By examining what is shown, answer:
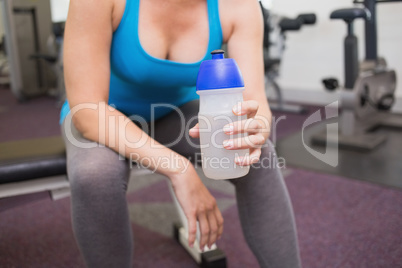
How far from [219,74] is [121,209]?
1.08 feet

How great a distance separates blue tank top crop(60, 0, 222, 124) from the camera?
2.15 ft

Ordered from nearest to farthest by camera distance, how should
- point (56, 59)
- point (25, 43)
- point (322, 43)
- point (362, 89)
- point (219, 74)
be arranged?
point (219, 74), point (362, 89), point (322, 43), point (56, 59), point (25, 43)

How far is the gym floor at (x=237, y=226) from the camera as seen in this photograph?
1036 mm

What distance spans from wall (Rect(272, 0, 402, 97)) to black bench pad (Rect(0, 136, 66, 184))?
2410mm

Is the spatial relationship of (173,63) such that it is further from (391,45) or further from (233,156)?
(391,45)

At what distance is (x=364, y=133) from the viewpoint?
2.07 meters

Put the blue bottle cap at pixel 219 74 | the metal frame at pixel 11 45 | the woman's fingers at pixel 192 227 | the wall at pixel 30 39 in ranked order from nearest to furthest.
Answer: the blue bottle cap at pixel 219 74, the woman's fingers at pixel 192 227, the metal frame at pixel 11 45, the wall at pixel 30 39

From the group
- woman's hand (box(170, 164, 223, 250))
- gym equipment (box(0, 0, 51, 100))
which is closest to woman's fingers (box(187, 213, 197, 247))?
woman's hand (box(170, 164, 223, 250))

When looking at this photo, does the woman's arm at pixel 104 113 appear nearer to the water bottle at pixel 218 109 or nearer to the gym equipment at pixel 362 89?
the water bottle at pixel 218 109

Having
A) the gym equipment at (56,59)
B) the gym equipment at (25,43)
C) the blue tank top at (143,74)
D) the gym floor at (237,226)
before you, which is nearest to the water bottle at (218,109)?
the blue tank top at (143,74)

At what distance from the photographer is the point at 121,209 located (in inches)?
25.4

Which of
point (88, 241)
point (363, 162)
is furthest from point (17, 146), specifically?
point (363, 162)

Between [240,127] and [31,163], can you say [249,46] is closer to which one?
[240,127]

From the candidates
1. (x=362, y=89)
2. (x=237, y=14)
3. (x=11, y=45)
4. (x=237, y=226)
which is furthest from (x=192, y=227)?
(x=11, y=45)
